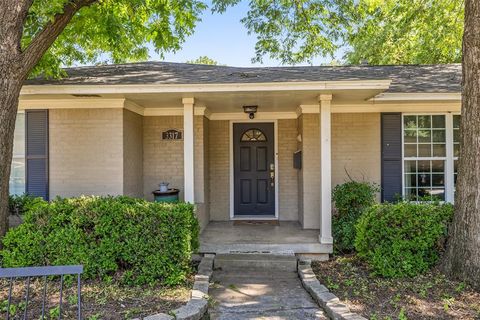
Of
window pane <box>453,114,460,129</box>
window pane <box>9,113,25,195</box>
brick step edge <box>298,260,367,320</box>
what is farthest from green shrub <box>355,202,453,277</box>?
window pane <box>9,113,25,195</box>

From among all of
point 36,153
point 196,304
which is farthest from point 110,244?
point 36,153

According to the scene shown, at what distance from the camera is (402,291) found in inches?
184

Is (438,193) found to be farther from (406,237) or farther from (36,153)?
(36,153)

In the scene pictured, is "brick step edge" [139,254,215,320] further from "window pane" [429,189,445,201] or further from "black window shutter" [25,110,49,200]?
"window pane" [429,189,445,201]

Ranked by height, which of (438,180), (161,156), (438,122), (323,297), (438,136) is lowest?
(323,297)

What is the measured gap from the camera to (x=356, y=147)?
7820mm

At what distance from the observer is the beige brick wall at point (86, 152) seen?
700 cm

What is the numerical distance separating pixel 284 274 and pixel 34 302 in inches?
131

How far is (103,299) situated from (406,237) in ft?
12.8

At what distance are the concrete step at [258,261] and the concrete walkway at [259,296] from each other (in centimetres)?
5

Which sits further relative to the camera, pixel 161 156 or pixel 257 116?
pixel 257 116

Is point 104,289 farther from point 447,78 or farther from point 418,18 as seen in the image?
point 418,18

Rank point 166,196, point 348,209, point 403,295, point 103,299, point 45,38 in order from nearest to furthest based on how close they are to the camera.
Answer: point 103,299 → point 403,295 → point 45,38 → point 348,209 → point 166,196

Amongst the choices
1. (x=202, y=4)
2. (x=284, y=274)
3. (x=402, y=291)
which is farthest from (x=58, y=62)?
(x=402, y=291)
